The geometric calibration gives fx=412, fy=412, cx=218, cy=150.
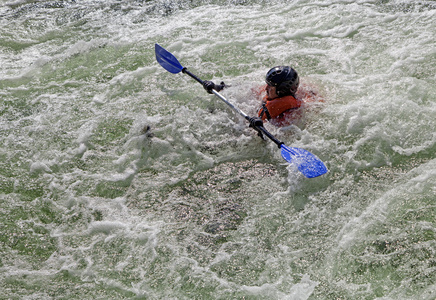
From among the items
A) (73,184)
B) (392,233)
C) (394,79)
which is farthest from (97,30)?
(392,233)

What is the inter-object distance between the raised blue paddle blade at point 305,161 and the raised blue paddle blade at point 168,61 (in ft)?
7.68

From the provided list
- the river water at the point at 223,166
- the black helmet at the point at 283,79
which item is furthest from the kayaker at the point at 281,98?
the river water at the point at 223,166

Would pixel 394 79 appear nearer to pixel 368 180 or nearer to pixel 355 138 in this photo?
pixel 355 138

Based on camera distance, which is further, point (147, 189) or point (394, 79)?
point (394, 79)

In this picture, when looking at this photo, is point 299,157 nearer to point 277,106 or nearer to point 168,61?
point 277,106

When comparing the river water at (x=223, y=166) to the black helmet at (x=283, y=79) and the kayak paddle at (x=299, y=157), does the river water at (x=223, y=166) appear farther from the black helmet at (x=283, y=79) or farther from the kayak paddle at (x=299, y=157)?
the black helmet at (x=283, y=79)

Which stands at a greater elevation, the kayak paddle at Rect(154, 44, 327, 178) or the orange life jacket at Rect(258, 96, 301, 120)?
the orange life jacket at Rect(258, 96, 301, 120)

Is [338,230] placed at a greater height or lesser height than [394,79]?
lesser

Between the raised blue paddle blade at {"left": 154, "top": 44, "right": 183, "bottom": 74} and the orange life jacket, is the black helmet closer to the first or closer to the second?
the orange life jacket

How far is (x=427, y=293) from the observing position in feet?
10.8

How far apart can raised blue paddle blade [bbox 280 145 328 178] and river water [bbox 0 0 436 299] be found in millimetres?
209

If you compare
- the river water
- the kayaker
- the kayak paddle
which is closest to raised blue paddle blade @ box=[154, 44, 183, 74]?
the river water

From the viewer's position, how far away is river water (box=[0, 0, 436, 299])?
146 inches

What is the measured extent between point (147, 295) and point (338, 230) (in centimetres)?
185
